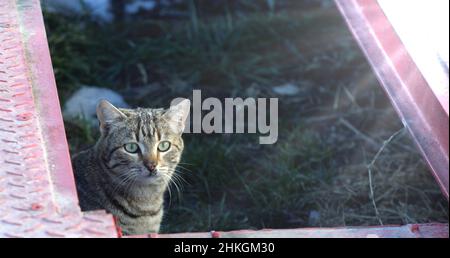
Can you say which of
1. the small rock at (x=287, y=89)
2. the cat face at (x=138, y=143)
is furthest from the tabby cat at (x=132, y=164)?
the small rock at (x=287, y=89)

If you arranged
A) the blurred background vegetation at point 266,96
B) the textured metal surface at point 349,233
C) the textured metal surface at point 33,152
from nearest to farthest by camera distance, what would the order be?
1. the textured metal surface at point 33,152
2. the textured metal surface at point 349,233
3. the blurred background vegetation at point 266,96

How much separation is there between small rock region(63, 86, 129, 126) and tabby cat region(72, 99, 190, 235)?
0.96 metres

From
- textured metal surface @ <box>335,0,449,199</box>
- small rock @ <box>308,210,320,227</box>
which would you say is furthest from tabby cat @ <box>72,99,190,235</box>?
textured metal surface @ <box>335,0,449,199</box>

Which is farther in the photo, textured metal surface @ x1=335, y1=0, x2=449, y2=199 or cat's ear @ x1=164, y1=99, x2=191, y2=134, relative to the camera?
cat's ear @ x1=164, y1=99, x2=191, y2=134

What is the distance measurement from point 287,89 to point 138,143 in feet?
5.83

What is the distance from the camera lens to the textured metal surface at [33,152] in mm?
1838

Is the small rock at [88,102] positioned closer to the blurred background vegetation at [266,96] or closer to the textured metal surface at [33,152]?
the blurred background vegetation at [266,96]

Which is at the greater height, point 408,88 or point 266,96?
point 266,96

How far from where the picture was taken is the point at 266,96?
427 cm

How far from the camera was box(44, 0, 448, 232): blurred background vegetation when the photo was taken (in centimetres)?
334

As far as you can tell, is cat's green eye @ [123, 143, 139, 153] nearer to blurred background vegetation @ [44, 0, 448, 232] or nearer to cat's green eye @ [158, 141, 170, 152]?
cat's green eye @ [158, 141, 170, 152]

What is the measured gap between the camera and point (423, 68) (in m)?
2.29

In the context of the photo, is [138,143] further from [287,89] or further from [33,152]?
[287,89]

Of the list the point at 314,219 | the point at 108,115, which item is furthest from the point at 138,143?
the point at 314,219
